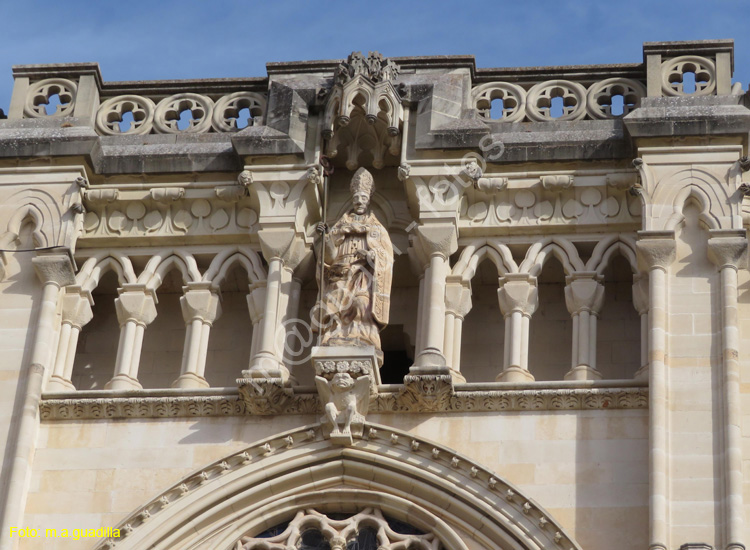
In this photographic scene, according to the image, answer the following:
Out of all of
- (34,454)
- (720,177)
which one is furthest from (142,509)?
(720,177)

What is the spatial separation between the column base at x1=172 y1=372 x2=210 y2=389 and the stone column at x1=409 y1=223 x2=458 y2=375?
194 cm

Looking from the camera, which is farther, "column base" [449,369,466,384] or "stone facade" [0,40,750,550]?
"column base" [449,369,466,384]

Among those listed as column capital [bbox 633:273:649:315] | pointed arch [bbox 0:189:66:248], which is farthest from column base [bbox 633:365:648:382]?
pointed arch [bbox 0:189:66:248]

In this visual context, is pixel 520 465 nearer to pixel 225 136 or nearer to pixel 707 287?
pixel 707 287

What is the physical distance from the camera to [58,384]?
20.9 m

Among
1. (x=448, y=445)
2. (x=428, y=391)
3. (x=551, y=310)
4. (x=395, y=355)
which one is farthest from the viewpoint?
(x=395, y=355)

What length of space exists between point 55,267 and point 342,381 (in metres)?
3.04

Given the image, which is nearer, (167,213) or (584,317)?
(584,317)

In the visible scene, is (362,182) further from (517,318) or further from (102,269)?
(102,269)

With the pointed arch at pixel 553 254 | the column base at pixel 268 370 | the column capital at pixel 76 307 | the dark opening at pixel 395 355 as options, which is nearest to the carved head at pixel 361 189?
the dark opening at pixel 395 355

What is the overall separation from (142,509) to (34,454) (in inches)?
47.2

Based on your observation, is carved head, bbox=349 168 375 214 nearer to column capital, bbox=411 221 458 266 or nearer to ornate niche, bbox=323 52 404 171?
ornate niche, bbox=323 52 404 171

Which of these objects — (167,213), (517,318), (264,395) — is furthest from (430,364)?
(167,213)

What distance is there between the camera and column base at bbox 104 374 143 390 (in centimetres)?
2084
